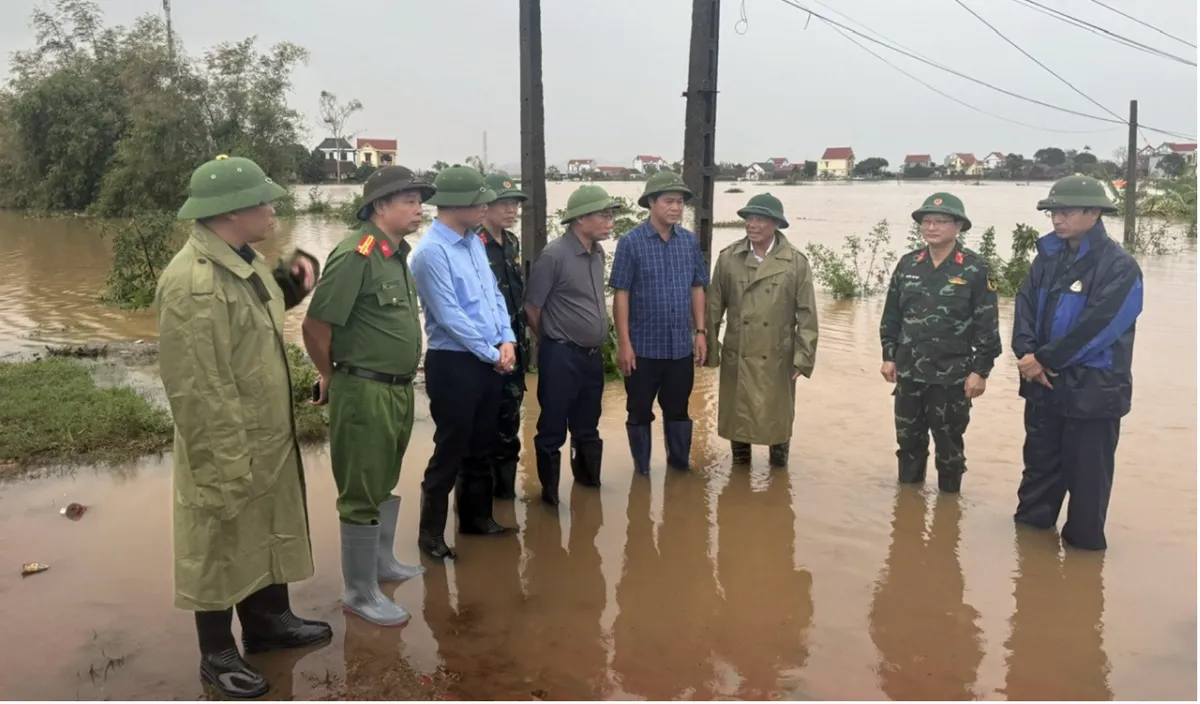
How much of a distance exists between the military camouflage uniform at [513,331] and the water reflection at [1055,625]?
2686mm

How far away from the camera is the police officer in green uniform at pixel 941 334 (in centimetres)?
491

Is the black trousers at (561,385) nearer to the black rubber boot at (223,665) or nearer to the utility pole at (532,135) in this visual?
the black rubber boot at (223,665)

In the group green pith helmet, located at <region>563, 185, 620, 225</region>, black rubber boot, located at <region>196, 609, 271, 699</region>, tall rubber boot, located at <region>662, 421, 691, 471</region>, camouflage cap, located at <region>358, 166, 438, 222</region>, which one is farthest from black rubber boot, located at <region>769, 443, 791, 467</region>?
black rubber boot, located at <region>196, 609, 271, 699</region>

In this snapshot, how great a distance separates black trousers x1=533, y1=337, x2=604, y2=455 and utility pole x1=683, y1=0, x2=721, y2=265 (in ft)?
9.53

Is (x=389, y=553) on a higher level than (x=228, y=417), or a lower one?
lower

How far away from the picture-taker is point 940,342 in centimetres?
497

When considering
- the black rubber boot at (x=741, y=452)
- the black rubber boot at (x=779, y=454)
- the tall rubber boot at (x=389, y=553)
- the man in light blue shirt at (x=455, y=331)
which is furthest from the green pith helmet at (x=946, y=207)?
the tall rubber boot at (x=389, y=553)

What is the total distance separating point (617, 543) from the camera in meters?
4.58

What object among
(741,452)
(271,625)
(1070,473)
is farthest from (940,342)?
(271,625)

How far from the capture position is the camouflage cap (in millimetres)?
3559

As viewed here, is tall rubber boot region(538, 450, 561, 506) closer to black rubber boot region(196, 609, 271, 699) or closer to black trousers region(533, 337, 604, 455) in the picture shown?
black trousers region(533, 337, 604, 455)

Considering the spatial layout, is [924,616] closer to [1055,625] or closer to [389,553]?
[1055,625]

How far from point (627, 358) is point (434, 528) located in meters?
1.65

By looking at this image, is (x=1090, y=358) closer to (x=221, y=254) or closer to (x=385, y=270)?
(x=385, y=270)
